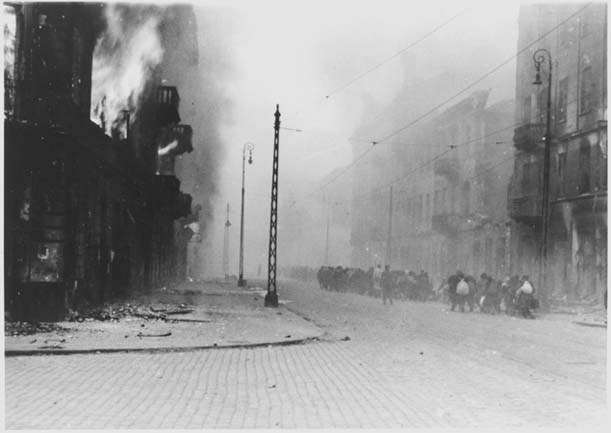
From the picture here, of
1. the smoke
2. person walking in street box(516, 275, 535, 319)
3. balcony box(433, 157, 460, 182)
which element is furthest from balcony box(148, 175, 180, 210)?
balcony box(433, 157, 460, 182)

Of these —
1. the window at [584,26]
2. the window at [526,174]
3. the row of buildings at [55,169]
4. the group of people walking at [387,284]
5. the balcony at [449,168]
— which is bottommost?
the group of people walking at [387,284]

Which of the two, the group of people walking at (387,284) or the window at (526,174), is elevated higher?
the window at (526,174)

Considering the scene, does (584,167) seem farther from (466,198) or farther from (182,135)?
(182,135)

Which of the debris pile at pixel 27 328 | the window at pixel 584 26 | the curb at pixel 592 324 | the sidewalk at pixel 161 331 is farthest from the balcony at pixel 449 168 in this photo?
the debris pile at pixel 27 328

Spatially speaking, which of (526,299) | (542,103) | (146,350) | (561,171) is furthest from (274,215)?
(542,103)

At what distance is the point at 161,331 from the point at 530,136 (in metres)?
26.9

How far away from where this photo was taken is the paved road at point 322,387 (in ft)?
25.6

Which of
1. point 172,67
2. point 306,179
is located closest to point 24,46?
point 172,67

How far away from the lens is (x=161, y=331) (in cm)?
1759

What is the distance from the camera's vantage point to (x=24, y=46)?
62.0ft

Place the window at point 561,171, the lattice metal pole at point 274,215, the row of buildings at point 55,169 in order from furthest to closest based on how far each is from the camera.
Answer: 1. the window at point 561,171
2. the lattice metal pole at point 274,215
3. the row of buildings at point 55,169

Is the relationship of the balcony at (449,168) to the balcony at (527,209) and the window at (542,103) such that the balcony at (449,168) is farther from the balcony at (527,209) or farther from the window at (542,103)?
the window at (542,103)

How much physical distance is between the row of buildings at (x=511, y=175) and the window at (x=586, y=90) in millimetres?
43

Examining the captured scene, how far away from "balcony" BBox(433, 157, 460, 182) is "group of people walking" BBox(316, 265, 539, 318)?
876 cm
